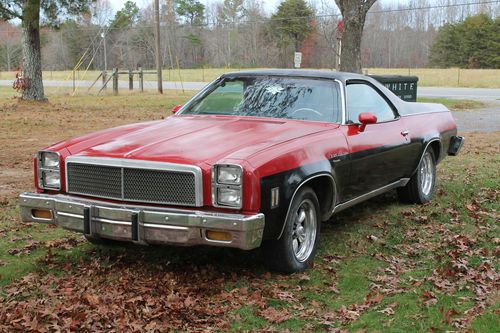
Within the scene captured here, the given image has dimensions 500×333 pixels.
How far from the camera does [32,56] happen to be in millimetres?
21156

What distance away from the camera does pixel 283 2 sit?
63719 millimetres

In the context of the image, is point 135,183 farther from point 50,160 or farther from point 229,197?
point 50,160

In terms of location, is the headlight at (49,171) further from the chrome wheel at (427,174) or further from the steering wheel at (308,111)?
the chrome wheel at (427,174)

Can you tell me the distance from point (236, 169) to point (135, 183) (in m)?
0.76

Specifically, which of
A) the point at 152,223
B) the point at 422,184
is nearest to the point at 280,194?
the point at 152,223

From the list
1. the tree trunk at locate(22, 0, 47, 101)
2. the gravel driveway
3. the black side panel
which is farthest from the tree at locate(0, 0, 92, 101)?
the black side panel

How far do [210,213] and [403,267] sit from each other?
1.83m

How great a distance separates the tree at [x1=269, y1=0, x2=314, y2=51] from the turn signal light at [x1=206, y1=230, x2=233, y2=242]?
57.7 meters

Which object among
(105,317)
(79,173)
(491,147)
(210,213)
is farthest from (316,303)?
(491,147)

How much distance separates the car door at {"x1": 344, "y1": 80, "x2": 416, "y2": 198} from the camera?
5863 millimetres

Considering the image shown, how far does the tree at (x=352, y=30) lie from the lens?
16.5 m

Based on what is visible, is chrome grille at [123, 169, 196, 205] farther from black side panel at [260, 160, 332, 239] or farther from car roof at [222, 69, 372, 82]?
car roof at [222, 69, 372, 82]

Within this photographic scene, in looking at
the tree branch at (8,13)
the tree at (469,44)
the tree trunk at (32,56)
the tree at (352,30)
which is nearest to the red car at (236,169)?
the tree at (352,30)

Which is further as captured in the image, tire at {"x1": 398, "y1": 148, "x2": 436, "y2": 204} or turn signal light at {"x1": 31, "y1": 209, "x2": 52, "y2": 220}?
tire at {"x1": 398, "y1": 148, "x2": 436, "y2": 204}
